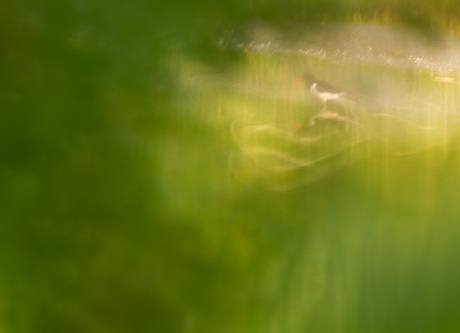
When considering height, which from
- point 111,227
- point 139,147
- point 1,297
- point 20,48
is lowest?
point 1,297

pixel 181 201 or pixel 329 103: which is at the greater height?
pixel 329 103

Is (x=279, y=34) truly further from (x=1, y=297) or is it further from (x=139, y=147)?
(x=1, y=297)

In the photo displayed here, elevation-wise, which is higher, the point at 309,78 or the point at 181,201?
the point at 309,78

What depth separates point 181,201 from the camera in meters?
0.66

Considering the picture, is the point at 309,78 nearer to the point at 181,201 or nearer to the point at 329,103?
the point at 329,103

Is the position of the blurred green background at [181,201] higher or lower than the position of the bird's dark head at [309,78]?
lower

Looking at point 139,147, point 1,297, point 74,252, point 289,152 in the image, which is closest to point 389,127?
point 289,152

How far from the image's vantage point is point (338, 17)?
0.66m

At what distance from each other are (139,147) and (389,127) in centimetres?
41

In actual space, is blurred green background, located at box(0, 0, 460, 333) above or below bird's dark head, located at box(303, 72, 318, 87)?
below

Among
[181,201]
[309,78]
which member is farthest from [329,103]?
[181,201]

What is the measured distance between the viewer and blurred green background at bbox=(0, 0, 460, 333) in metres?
0.64

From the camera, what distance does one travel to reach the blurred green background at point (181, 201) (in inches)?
25.3

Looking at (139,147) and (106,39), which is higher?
(106,39)
